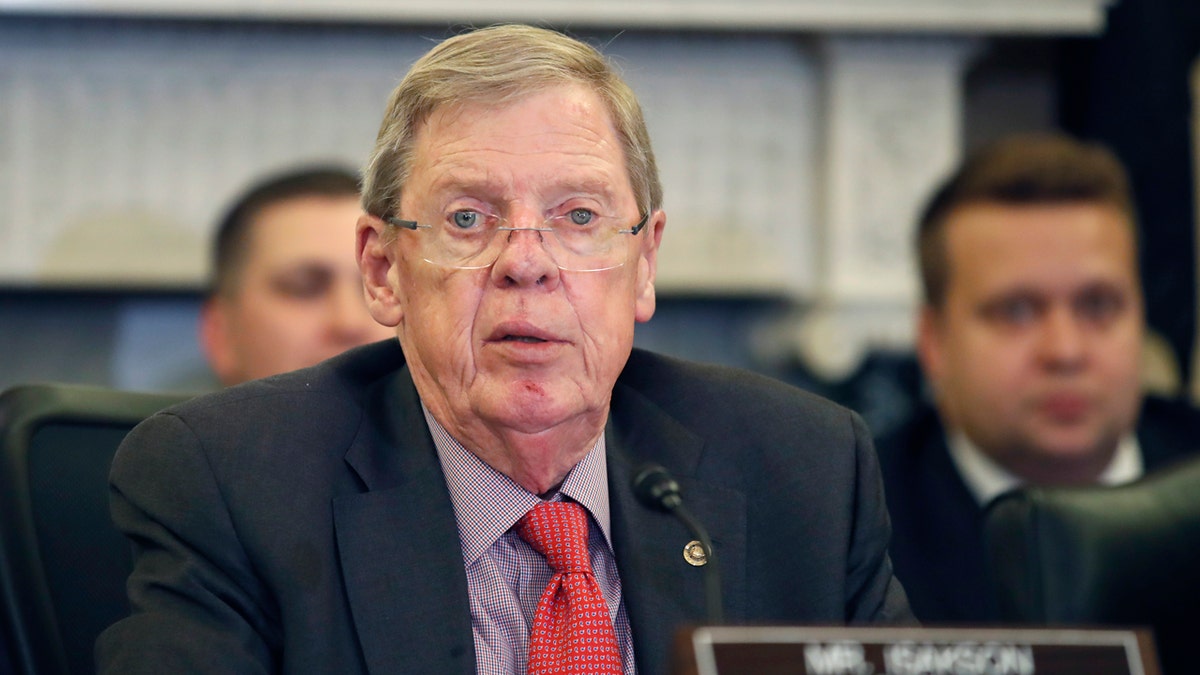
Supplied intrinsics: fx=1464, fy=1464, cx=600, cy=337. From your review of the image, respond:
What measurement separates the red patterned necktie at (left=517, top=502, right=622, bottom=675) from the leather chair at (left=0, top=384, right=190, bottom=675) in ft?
1.66

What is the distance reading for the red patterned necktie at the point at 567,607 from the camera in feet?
4.52

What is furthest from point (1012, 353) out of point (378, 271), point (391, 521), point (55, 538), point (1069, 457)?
point (55, 538)

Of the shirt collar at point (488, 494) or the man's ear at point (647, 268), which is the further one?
the man's ear at point (647, 268)

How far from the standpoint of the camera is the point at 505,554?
1486mm

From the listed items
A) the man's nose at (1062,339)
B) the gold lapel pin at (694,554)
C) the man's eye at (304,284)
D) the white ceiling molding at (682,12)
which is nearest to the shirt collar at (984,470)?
the man's nose at (1062,339)

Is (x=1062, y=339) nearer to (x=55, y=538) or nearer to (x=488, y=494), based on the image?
(x=488, y=494)

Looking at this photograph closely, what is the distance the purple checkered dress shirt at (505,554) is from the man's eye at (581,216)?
25 cm

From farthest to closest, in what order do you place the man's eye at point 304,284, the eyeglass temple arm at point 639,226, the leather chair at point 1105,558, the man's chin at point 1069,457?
the man's eye at point 304,284 < the man's chin at point 1069,457 < the eyeglass temple arm at point 639,226 < the leather chair at point 1105,558

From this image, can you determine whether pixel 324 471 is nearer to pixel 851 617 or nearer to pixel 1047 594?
pixel 851 617

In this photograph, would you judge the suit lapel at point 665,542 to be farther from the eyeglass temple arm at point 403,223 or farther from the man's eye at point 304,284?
the man's eye at point 304,284

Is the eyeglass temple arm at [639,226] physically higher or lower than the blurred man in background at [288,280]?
higher

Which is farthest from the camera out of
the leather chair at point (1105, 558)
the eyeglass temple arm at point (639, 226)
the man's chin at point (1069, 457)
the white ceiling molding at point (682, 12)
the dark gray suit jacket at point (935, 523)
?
the white ceiling molding at point (682, 12)

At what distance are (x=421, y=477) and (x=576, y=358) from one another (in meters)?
0.20

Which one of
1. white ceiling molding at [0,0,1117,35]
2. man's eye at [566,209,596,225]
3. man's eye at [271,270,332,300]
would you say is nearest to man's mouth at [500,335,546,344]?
man's eye at [566,209,596,225]
